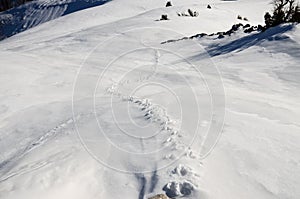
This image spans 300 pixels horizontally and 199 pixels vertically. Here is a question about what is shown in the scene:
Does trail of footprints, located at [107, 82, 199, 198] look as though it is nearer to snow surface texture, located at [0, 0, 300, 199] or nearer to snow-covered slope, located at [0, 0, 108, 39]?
snow surface texture, located at [0, 0, 300, 199]

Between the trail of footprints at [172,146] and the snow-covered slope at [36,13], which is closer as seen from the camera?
the trail of footprints at [172,146]

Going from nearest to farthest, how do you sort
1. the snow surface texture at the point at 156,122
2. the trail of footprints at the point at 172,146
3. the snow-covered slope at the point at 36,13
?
the trail of footprints at the point at 172,146 < the snow surface texture at the point at 156,122 < the snow-covered slope at the point at 36,13

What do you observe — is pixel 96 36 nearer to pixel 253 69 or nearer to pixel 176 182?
pixel 253 69

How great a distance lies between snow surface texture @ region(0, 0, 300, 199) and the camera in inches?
156

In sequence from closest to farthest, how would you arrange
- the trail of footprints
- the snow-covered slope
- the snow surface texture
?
the trail of footprints, the snow surface texture, the snow-covered slope

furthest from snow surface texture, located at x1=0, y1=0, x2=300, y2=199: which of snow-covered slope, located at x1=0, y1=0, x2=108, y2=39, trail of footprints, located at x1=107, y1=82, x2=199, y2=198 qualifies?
snow-covered slope, located at x1=0, y1=0, x2=108, y2=39

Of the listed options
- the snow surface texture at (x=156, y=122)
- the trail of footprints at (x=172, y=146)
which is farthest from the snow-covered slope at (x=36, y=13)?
the trail of footprints at (x=172, y=146)

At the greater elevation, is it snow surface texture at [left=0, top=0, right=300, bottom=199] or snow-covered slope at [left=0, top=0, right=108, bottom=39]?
snow surface texture at [left=0, top=0, right=300, bottom=199]

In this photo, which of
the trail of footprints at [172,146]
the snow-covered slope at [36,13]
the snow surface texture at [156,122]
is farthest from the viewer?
the snow-covered slope at [36,13]

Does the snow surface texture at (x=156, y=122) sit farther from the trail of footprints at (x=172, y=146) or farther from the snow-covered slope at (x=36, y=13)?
the snow-covered slope at (x=36, y=13)

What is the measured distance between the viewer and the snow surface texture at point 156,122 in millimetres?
3959

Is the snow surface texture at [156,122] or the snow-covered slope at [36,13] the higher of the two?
the snow surface texture at [156,122]

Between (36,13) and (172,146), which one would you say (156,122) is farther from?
(36,13)

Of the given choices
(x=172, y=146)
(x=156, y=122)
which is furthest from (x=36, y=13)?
(x=172, y=146)
